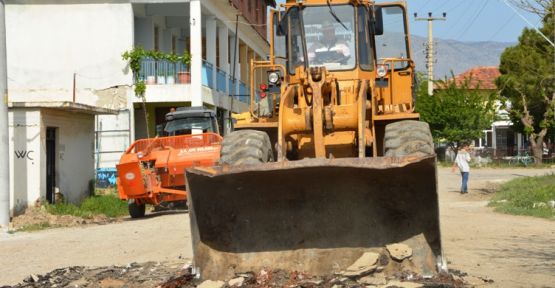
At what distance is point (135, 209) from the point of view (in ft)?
63.6

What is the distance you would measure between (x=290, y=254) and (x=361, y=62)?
113 inches

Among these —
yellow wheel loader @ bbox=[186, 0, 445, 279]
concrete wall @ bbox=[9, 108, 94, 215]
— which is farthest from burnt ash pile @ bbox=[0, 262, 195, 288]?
concrete wall @ bbox=[9, 108, 94, 215]

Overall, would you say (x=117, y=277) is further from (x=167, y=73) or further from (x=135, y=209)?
(x=167, y=73)

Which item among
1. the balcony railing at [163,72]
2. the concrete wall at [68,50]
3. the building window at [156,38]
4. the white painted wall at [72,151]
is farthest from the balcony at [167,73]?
the white painted wall at [72,151]

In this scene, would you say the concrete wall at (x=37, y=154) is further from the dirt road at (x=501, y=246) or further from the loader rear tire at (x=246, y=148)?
the loader rear tire at (x=246, y=148)

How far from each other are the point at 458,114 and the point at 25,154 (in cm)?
3419

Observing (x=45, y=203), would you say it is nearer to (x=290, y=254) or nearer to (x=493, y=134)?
(x=290, y=254)

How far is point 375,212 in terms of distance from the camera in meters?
8.30

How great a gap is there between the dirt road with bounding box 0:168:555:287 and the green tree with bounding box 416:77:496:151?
30.7 metres

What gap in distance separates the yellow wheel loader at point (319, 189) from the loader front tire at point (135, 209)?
996 cm

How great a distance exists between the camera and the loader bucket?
8.09m

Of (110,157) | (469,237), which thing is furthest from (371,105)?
(110,157)

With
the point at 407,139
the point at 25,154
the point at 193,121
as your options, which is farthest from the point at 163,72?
A: the point at 407,139

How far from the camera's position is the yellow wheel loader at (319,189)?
8.01 m
